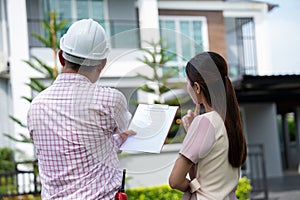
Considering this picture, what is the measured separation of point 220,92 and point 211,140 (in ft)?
0.62

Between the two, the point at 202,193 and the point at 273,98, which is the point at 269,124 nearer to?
the point at 273,98

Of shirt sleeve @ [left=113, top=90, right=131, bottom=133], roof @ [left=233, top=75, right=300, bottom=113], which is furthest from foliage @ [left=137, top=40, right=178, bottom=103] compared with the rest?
roof @ [left=233, top=75, right=300, bottom=113]

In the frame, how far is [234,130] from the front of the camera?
1.92 metres

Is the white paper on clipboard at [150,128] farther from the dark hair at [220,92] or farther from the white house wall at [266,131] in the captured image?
the white house wall at [266,131]

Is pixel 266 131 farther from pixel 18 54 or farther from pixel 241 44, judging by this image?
pixel 18 54

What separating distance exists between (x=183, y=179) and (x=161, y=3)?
12.7 metres

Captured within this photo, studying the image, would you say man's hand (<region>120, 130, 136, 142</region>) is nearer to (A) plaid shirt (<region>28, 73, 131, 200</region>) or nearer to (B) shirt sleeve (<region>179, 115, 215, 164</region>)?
(A) plaid shirt (<region>28, 73, 131, 200</region>)

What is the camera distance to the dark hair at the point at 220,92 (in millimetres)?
1920

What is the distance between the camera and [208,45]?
558 inches

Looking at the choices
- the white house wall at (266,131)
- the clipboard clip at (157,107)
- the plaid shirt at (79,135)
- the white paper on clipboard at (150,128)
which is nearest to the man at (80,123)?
the plaid shirt at (79,135)

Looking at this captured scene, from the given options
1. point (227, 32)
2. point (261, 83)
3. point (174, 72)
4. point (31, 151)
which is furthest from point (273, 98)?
point (174, 72)

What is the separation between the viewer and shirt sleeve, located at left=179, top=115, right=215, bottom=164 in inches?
72.4

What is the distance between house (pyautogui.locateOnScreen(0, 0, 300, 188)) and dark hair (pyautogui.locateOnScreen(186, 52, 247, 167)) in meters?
5.87

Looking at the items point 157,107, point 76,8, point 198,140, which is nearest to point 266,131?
point 76,8
